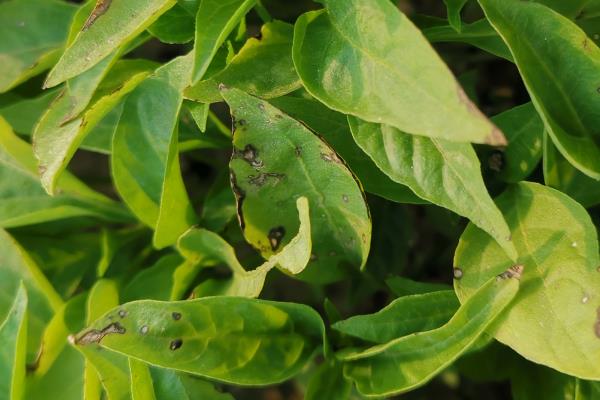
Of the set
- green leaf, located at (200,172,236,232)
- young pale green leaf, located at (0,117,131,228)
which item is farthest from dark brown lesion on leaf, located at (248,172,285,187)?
young pale green leaf, located at (0,117,131,228)

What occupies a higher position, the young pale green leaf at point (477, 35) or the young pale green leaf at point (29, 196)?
the young pale green leaf at point (477, 35)

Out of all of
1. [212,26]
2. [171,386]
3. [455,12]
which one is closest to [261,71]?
[212,26]

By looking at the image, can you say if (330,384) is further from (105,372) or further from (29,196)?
(29,196)

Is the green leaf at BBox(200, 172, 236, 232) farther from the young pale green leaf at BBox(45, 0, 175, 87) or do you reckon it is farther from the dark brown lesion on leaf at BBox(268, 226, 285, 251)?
the young pale green leaf at BBox(45, 0, 175, 87)

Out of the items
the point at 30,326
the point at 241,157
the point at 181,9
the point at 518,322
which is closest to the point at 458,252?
the point at 518,322

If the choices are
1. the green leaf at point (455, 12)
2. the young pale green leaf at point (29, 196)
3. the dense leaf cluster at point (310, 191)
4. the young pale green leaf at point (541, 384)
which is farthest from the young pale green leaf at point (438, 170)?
the young pale green leaf at point (29, 196)

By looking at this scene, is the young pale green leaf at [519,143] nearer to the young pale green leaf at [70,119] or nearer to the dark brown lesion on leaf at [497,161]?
the dark brown lesion on leaf at [497,161]
